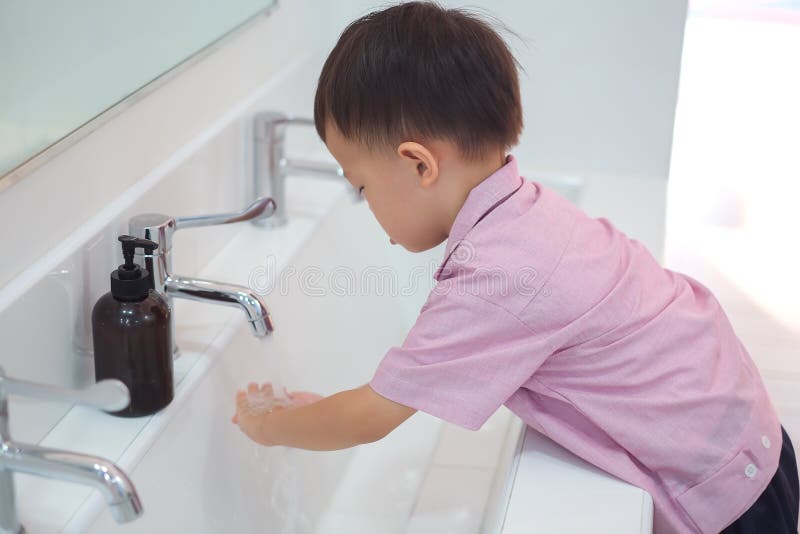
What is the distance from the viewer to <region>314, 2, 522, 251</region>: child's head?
3.35 feet

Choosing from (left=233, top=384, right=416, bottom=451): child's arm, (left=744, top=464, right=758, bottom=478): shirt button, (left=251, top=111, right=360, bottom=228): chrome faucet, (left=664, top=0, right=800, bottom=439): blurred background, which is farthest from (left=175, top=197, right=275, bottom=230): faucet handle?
(left=664, top=0, right=800, bottom=439): blurred background

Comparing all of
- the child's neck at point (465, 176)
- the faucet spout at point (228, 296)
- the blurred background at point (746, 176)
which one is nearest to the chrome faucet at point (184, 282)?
the faucet spout at point (228, 296)

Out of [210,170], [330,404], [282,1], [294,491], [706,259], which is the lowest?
[706,259]

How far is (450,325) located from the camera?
1.00 m

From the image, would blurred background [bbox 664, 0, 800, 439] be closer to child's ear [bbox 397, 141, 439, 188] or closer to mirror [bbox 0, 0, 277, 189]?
child's ear [bbox 397, 141, 439, 188]

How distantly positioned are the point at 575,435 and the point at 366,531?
45 centimetres

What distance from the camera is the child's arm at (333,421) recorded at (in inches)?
40.5

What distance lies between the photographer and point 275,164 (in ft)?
5.12

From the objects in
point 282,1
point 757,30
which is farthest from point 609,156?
point 757,30

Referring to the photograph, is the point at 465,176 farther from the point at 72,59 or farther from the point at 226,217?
the point at 72,59

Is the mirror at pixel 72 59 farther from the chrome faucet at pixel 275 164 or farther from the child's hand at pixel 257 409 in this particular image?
the child's hand at pixel 257 409

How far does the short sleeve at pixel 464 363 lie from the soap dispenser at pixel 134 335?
0.24m

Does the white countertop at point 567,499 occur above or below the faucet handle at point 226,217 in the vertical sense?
below

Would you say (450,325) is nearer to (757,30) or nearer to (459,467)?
(459,467)
